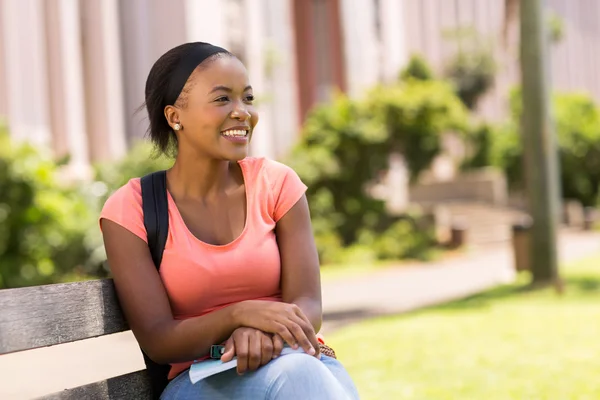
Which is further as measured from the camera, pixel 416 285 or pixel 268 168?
pixel 416 285

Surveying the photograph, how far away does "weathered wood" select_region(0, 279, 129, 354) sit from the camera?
7.47ft

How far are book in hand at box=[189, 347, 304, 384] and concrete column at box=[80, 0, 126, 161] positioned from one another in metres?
17.3

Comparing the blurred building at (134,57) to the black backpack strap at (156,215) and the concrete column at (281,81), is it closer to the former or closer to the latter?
the concrete column at (281,81)

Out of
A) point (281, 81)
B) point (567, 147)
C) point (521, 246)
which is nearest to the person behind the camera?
point (521, 246)

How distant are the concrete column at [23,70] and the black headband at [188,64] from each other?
13.7 metres

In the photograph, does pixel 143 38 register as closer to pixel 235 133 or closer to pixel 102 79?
pixel 102 79

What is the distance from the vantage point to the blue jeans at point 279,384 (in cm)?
241

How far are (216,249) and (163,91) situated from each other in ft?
1.66

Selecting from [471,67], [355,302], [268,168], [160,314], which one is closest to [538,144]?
[355,302]

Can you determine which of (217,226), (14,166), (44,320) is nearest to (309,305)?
(217,226)

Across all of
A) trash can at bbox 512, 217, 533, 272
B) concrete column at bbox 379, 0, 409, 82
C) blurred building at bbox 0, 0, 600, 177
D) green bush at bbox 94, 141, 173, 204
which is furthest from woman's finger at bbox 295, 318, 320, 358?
concrete column at bbox 379, 0, 409, 82

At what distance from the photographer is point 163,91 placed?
2.92 m

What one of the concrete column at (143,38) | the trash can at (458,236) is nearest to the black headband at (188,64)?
the concrete column at (143,38)

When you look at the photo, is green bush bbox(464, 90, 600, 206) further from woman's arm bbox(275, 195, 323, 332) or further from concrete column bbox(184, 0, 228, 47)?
woman's arm bbox(275, 195, 323, 332)
